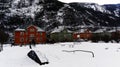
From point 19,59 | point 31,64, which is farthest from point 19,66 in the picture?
point 19,59

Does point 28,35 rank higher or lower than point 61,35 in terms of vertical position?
higher

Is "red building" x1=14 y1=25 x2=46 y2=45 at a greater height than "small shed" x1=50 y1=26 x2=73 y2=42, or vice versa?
"red building" x1=14 y1=25 x2=46 y2=45

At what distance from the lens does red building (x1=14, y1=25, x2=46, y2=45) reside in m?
83.1

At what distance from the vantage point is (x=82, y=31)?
127 m

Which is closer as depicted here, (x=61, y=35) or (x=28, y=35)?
(x=28, y=35)

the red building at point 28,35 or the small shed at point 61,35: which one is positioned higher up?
the red building at point 28,35

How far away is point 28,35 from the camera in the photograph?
280ft

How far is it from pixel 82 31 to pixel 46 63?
109669 mm

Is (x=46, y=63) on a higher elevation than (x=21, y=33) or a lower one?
higher

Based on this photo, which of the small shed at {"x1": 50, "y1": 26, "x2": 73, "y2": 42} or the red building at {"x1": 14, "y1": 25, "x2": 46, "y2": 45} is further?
the small shed at {"x1": 50, "y1": 26, "x2": 73, "y2": 42}

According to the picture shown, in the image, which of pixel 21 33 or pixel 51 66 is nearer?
pixel 51 66

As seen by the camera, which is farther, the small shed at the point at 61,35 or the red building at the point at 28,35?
the small shed at the point at 61,35

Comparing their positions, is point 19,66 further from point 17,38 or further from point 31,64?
point 17,38

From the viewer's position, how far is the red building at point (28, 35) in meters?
83.1
